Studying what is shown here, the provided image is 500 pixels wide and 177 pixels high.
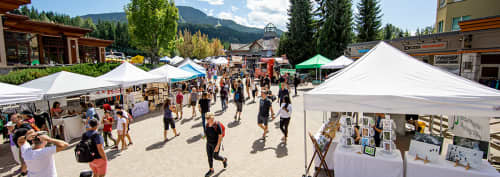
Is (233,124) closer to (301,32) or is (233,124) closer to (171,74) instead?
(171,74)

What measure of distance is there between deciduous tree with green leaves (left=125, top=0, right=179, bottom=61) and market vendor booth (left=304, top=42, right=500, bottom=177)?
79.0 ft

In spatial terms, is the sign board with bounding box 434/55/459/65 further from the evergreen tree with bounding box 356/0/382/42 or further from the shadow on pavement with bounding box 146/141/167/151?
the evergreen tree with bounding box 356/0/382/42

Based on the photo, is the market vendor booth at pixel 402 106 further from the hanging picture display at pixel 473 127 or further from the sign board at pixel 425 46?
the sign board at pixel 425 46

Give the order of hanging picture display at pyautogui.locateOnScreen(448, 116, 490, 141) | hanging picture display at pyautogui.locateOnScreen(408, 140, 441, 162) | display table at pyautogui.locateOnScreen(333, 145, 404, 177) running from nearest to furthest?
hanging picture display at pyautogui.locateOnScreen(408, 140, 441, 162) → display table at pyautogui.locateOnScreen(333, 145, 404, 177) → hanging picture display at pyautogui.locateOnScreen(448, 116, 490, 141)

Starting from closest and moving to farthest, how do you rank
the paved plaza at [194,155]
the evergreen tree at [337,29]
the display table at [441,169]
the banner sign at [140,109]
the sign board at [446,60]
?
the display table at [441,169], the paved plaza at [194,155], the banner sign at [140,109], the sign board at [446,60], the evergreen tree at [337,29]

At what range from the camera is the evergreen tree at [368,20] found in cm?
2972

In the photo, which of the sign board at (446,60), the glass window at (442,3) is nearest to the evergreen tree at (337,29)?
the glass window at (442,3)

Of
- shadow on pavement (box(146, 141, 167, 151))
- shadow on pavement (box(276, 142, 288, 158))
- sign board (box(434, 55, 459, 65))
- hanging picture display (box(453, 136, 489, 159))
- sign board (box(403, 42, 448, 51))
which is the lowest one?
shadow on pavement (box(146, 141, 167, 151))

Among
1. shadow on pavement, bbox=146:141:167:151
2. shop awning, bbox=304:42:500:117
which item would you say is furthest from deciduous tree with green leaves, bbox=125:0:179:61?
shop awning, bbox=304:42:500:117

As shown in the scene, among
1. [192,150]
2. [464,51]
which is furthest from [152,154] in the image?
[464,51]

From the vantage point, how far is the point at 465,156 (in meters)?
3.59

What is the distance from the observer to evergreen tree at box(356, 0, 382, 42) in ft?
97.5

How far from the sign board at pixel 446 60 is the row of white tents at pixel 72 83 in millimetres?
14912

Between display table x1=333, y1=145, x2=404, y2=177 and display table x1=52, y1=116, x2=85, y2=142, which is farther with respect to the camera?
display table x1=52, y1=116, x2=85, y2=142
